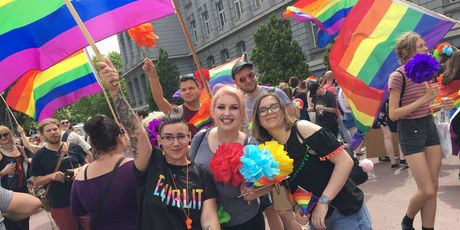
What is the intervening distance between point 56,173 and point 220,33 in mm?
32658

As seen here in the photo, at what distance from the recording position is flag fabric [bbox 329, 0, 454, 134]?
4.36 meters

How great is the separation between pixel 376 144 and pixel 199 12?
34.4 metres

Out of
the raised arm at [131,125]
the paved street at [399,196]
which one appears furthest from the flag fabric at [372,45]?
the raised arm at [131,125]

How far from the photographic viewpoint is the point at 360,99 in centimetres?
442

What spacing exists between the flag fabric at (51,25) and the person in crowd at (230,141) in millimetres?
1656

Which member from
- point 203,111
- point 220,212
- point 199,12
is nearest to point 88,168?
point 220,212

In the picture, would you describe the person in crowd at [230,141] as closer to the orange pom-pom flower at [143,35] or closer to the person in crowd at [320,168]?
the person in crowd at [320,168]

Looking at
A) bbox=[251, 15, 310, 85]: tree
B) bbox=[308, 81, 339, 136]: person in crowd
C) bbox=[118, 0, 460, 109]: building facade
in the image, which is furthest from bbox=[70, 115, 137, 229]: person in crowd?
bbox=[251, 15, 310, 85]: tree

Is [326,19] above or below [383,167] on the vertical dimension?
above

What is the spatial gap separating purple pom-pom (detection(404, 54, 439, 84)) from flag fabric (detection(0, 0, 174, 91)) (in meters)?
2.41

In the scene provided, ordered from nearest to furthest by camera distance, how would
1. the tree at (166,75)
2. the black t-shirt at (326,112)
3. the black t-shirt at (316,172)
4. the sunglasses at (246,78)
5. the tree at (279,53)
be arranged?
the black t-shirt at (316,172)
the sunglasses at (246,78)
the black t-shirt at (326,112)
the tree at (279,53)
the tree at (166,75)

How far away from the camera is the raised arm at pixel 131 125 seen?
2.51 meters

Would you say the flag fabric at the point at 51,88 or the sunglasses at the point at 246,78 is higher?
the flag fabric at the point at 51,88

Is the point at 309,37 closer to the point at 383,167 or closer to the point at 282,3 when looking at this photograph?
the point at 282,3
